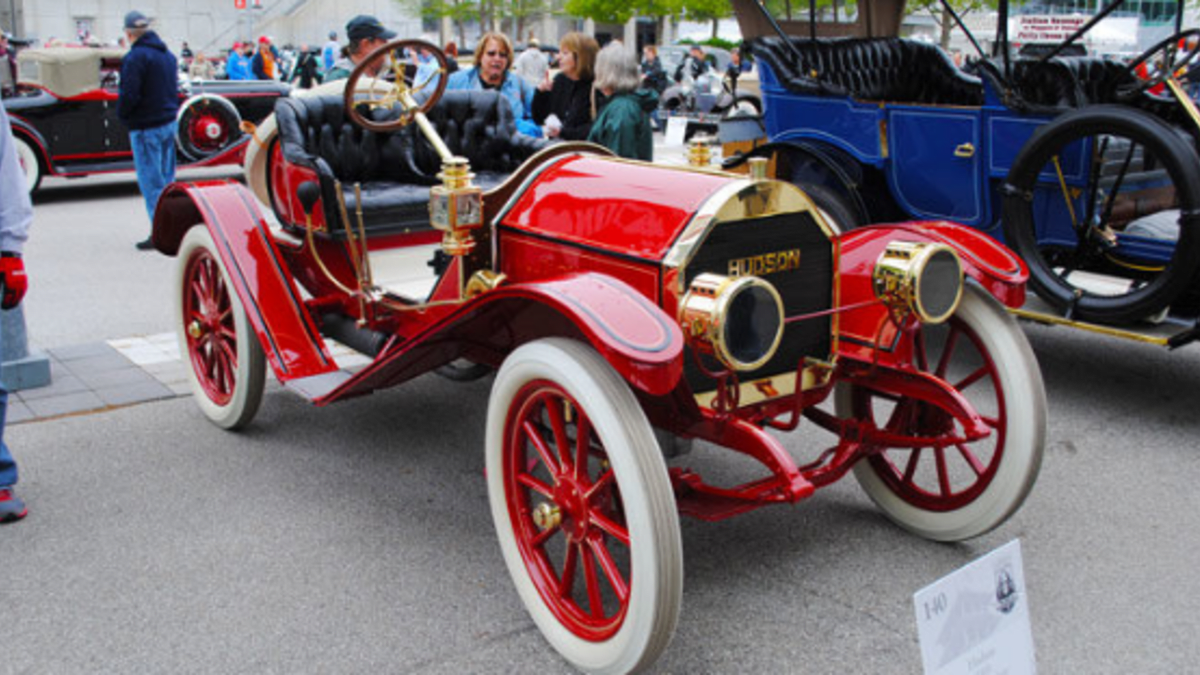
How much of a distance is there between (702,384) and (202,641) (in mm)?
1420

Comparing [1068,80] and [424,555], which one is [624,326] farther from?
[1068,80]

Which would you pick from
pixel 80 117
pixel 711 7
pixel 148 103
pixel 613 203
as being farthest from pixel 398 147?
pixel 711 7

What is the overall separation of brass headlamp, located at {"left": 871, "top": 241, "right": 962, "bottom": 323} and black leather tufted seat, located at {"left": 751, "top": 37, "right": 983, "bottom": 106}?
10.2 feet

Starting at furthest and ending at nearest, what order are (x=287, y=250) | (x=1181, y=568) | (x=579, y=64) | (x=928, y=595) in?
(x=579, y=64) → (x=287, y=250) → (x=1181, y=568) → (x=928, y=595)

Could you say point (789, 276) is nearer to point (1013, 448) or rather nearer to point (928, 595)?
point (1013, 448)

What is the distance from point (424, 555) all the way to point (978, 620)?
5.65 ft

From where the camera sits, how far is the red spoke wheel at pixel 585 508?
2230mm

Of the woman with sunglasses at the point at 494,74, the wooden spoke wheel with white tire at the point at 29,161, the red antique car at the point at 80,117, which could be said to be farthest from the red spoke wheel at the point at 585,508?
the wooden spoke wheel with white tire at the point at 29,161

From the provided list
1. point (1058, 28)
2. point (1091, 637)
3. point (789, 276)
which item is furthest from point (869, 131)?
point (1091, 637)

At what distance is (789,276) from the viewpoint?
2.88 m

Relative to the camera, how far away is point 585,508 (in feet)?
8.24

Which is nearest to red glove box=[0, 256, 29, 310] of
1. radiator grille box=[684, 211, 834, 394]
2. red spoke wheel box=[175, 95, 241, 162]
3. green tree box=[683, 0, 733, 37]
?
radiator grille box=[684, 211, 834, 394]

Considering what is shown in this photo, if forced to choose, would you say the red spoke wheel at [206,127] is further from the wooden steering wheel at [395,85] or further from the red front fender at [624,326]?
the red front fender at [624,326]

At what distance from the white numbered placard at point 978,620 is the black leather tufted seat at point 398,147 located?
8.87ft
